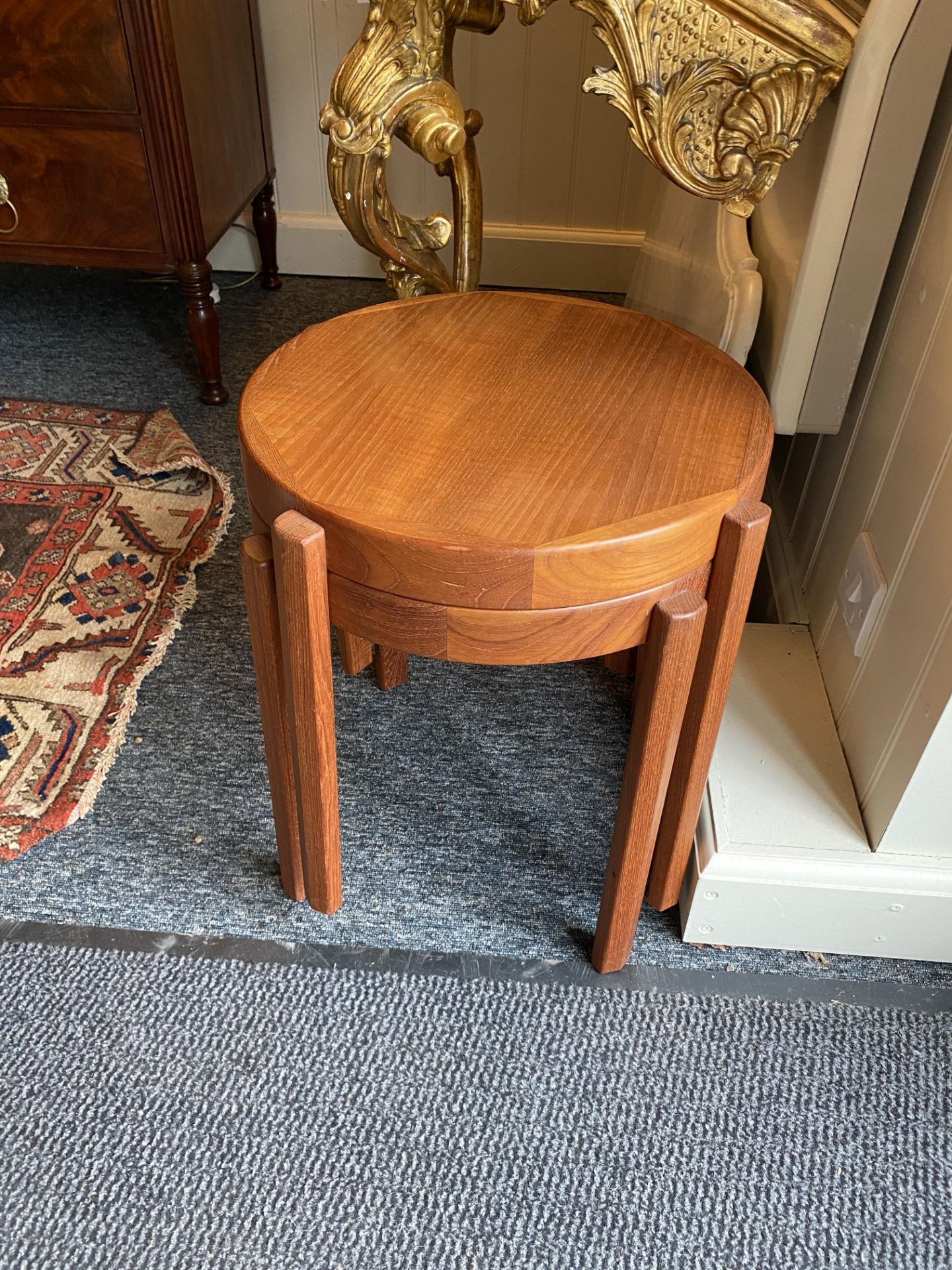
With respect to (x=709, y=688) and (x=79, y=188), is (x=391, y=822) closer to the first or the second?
(x=709, y=688)

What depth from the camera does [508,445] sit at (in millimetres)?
698

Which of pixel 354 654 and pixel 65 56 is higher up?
pixel 65 56

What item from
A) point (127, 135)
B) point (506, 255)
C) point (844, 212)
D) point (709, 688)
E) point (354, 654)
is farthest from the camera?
point (506, 255)

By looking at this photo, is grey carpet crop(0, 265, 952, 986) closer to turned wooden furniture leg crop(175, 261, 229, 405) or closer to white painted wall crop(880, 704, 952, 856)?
white painted wall crop(880, 704, 952, 856)

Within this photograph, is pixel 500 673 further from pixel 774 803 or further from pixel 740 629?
pixel 740 629

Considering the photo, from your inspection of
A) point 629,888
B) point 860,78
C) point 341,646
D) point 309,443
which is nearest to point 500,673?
point 341,646

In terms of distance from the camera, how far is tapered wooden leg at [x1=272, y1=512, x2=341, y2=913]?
64cm

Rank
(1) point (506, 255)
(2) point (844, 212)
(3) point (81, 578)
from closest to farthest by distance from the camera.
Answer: (2) point (844, 212) → (3) point (81, 578) → (1) point (506, 255)

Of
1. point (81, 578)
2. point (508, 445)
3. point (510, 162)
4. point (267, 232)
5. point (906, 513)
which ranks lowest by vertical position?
point (81, 578)

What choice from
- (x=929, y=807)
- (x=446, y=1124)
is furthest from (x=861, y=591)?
(x=446, y=1124)

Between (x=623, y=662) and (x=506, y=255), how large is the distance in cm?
113

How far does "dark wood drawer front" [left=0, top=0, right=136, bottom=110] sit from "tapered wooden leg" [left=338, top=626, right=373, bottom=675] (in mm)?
887

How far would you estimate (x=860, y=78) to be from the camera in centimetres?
77

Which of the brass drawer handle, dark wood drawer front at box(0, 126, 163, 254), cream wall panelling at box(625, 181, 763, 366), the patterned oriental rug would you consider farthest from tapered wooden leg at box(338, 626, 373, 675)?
the brass drawer handle
